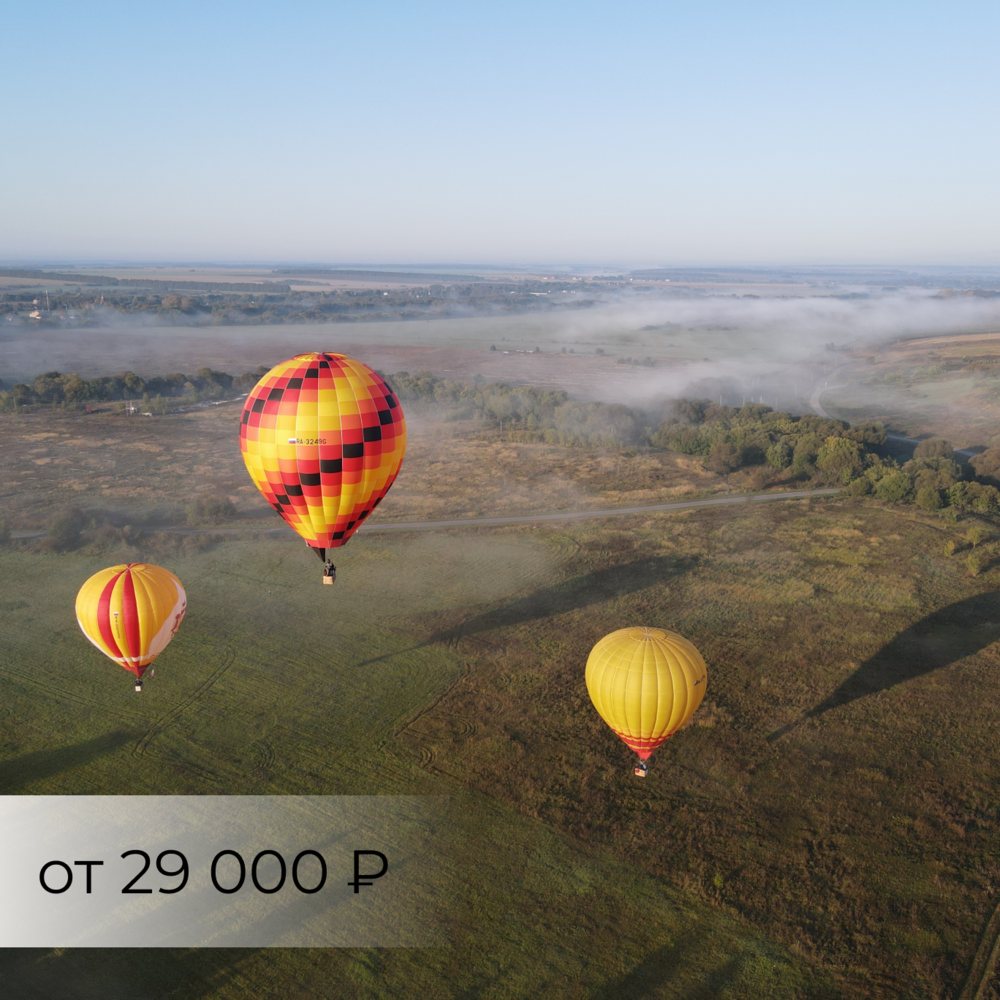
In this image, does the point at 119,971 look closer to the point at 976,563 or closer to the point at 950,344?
the point at 976,563

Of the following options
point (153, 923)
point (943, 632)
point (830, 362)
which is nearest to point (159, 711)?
point (153, 923)

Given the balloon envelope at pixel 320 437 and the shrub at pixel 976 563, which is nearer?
the balloon envelope at pixel 320 437

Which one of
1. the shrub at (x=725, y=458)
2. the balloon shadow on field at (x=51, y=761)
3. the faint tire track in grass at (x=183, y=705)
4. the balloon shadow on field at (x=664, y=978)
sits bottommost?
the balloon shadow on field at (x=664, y=978)

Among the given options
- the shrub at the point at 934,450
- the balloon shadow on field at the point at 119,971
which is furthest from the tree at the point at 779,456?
the balloon shadow on field at the point at 119,971

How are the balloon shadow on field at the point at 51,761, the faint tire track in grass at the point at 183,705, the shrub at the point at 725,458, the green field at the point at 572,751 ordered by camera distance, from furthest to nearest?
the shrub at the point at 725,458 → the faint tire track in grass at the point at 183,705 → the balloon shadow on field at the point at 51,761 → the green field at the point at 572,751

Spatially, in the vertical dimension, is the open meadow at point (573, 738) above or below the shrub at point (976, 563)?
below

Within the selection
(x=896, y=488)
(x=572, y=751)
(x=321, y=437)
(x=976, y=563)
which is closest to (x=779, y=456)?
(x=896, y=488)

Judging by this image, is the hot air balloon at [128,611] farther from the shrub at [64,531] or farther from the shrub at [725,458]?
the shrub at [725,458]

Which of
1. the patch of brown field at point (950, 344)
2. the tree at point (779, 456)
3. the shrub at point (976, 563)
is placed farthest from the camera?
the patch of brown field at point (950, 344)

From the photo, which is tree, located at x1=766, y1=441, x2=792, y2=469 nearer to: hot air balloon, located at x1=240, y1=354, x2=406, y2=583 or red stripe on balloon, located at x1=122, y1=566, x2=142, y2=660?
hot air balloon, located at x1=240, y1=354, x2=406, y2=583
